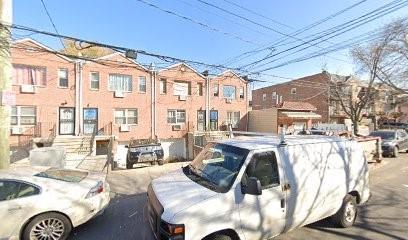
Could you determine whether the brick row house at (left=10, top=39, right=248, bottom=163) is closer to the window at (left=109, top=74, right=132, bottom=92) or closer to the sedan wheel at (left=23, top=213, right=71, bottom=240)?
the window at (left=109, top=74, right=132, bottom=92)

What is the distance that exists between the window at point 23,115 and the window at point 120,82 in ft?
17.8

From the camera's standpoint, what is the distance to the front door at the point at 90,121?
20797 mm

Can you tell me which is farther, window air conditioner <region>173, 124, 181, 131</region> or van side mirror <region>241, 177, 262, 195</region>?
window air conditioner <region>173, 124, 181, 131</region>

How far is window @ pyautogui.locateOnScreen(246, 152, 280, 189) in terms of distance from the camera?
448 centimetres

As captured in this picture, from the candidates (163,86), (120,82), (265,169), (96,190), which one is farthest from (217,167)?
(163,86)

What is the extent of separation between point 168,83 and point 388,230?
A: 67.2 ft

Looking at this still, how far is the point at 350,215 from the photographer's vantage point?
19.6ft

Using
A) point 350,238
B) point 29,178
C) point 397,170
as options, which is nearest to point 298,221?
point 350,238

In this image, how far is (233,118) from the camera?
28.4 m

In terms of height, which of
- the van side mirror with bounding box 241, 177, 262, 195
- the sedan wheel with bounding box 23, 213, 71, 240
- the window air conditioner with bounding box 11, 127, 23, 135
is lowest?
the sedan wheel with bounding box 23, 213, 71, 240

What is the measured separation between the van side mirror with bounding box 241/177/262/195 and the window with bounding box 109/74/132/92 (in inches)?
768

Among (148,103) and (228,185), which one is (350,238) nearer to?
(228,185)

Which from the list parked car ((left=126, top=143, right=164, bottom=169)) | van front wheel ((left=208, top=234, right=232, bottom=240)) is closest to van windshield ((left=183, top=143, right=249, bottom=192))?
van front wheel ((left=208, top=234, right=232, bottom=240))

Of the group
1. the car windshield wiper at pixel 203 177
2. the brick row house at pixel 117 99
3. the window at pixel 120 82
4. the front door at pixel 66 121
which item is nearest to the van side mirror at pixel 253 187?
the car windshield wiper at pixel 203 177
